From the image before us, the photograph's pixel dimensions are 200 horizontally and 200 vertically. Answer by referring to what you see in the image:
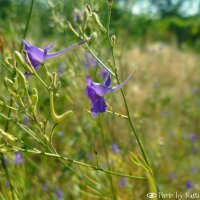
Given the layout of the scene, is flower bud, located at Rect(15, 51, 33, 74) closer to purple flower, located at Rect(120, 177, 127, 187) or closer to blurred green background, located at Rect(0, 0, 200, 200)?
blurred green background, located at Rect(0, 0, 200, 200)

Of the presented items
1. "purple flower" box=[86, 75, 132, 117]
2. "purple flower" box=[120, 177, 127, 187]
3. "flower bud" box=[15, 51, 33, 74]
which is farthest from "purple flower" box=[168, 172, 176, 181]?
"flower bud" box=[15, 51, 33, 74]

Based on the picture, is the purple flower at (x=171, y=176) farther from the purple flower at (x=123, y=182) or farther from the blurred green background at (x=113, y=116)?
the purple flower at (x=123, y=182)

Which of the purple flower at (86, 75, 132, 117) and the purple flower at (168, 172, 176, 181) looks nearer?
the purple flower at (86, 75, 132, 117)

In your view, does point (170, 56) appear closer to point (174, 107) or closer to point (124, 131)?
point (174, 107)

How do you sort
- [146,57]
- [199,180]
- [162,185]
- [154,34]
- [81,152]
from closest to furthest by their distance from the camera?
[81,152]
[162,185]
[199,180]
[146,57]
[154,34]

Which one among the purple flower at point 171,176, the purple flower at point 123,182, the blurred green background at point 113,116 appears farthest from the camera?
the purple flower at point 171,176

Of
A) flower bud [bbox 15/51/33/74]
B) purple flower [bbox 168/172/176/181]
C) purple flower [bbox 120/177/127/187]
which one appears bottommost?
flower bud [bbox 15/51/33/74]

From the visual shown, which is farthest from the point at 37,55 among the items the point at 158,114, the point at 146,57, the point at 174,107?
the point at 146,57

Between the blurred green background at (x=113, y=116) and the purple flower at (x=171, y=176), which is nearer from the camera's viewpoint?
the blurred green background at (x=113, y=116)

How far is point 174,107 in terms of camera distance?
6.44m

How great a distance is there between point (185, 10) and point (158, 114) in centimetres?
2272

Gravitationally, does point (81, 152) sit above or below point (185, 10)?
below

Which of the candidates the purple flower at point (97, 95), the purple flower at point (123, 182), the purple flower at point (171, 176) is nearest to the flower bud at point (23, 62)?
the purple flower at point (97, 95)

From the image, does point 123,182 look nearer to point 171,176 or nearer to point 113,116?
point 113,116
